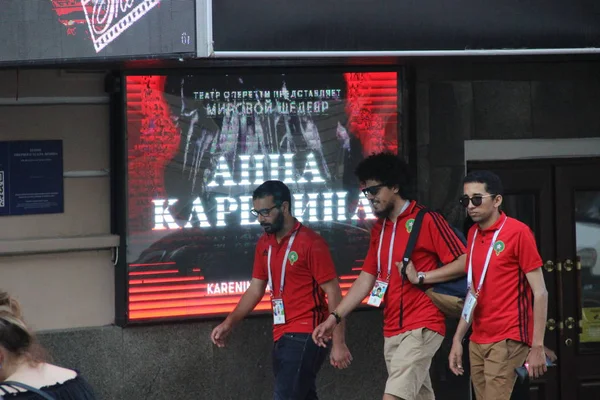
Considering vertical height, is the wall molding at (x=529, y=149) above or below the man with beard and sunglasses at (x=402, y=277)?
above

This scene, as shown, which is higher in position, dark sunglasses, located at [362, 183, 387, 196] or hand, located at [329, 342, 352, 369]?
dark sunglasses, located at [362, 183, 387, 196]

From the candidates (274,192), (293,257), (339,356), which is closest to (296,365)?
(339,356)

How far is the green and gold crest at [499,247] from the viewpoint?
6703 mm

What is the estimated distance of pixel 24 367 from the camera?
4062 millimetres

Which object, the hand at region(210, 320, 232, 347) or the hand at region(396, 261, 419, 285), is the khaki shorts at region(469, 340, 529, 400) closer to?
the hand at region(396, 261, 419, 285)

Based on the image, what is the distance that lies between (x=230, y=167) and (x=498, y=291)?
2556 millimetres

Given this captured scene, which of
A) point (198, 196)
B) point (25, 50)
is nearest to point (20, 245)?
point (198, 196)

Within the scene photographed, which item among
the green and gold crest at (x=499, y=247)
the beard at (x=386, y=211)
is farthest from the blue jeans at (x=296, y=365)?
the green and gold crest at (x=499, y=247)

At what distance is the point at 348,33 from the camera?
682cm

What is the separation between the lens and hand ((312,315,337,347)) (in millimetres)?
7012

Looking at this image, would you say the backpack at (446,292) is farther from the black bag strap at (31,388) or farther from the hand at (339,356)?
the black bag strap at (31,388)

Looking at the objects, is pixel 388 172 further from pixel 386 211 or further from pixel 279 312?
pixel 279 312

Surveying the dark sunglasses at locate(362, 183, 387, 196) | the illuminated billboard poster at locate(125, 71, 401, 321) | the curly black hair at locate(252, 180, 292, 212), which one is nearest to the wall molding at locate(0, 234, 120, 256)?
the illuminated billboard poster at locate(125, 71, 401, 321)

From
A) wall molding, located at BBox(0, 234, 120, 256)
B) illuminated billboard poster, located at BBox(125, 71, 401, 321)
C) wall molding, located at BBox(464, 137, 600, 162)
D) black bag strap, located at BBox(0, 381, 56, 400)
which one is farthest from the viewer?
wall molding, located at BBox(464, 137, 600, 162)
